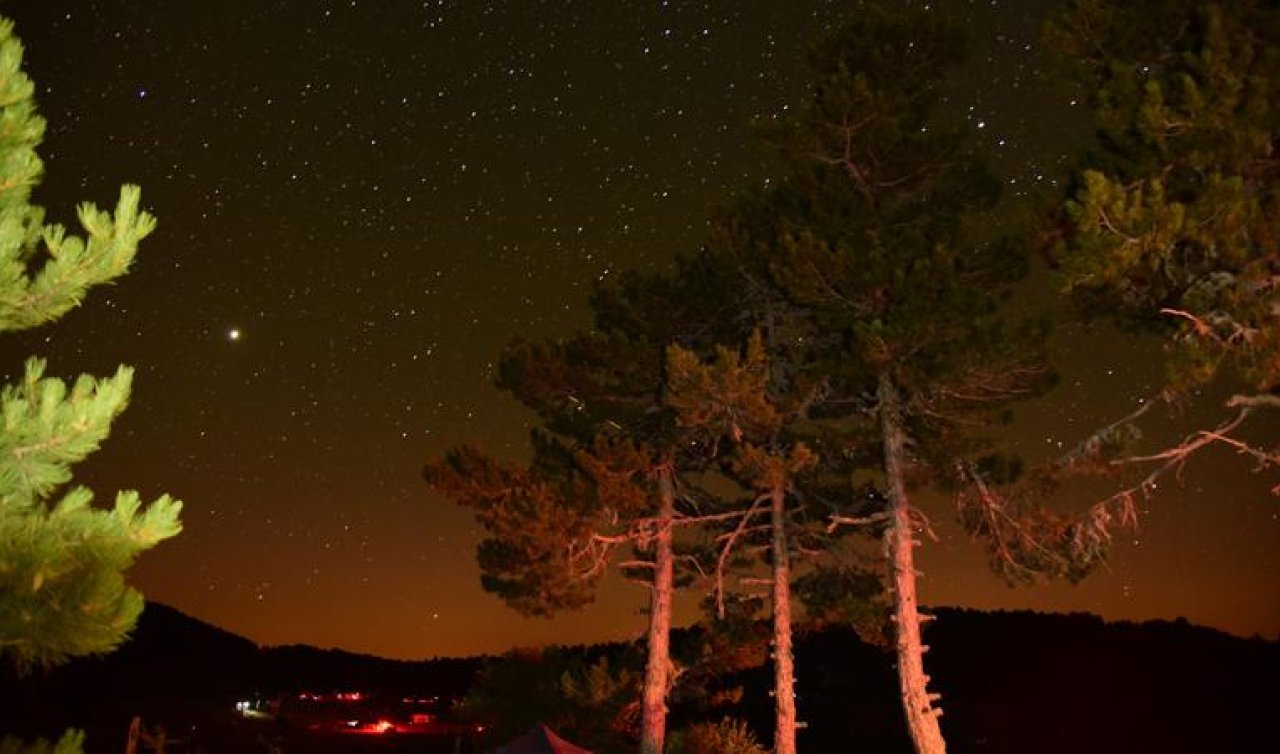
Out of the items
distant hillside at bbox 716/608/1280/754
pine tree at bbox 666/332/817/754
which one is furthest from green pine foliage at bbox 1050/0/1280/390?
distant hillside at bbox 716/608/1280/754

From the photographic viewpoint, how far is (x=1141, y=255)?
407 inches

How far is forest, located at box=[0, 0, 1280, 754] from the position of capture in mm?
4504

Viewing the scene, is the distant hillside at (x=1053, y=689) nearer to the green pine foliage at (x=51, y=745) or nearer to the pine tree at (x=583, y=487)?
the pine tree at (x=583, y=487)

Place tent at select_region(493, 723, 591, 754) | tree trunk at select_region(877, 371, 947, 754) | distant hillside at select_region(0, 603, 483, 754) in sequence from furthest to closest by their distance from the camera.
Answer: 1. distant hillside at select_region(0, 603, 483, 754)
2. tent at select_region(493, 723, 591, 754)
3. tree trunk at select_region(877, 371, 947, 754)

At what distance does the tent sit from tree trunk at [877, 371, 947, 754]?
5107mm

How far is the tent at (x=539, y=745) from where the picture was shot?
1468cm

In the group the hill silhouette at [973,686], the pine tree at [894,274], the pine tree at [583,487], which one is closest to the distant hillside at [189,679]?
the hill silhouette at [973,686]

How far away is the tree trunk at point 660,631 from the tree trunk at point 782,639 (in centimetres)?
200

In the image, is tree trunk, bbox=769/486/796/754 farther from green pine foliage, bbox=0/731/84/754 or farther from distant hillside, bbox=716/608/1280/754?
distant hillside, bbox=716/608/1280/754

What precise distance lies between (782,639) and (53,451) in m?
14.6

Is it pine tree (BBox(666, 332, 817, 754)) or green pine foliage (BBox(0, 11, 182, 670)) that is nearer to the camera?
green pine foliage (BBox(0, 11, 182, 670))

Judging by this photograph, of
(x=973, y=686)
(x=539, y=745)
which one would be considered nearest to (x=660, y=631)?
(x=539, y=745)

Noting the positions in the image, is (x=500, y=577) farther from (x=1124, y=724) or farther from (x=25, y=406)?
(x=1124, y=724)

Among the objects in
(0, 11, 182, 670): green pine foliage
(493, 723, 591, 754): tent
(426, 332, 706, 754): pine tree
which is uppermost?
(426, 332, 706, 754): pine tree
